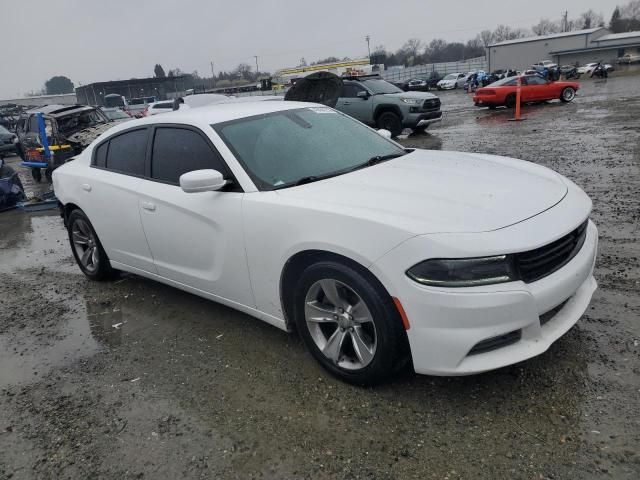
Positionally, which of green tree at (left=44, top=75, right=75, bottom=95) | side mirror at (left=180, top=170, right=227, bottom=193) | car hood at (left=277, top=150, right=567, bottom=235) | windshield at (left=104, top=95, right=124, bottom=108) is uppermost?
green tree at (left=44, top=75, right=75, bottom=95)

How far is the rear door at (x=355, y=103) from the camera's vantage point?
15.1 m

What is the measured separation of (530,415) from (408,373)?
2.34 feet

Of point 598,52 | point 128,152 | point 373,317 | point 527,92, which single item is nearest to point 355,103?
point 527,92

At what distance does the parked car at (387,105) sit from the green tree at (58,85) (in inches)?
5512

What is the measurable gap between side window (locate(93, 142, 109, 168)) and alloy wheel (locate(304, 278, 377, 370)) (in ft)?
9.01

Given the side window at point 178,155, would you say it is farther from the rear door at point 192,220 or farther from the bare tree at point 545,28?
the bare tree at point 545,28

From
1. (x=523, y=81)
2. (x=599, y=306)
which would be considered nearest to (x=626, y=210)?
(x=599, y=306)

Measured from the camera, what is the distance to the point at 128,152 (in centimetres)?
437

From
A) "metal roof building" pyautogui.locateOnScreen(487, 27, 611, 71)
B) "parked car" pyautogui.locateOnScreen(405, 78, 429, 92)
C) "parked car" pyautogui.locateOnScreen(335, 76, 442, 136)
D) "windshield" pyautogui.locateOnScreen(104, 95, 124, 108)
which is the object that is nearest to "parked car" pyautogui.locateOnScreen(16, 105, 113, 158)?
"parked car" pyautogui.locateOnScreen(335, 76, 442, 136)

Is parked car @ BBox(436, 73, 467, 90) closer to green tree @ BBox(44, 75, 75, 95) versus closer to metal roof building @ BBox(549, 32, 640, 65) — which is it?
metal roof building @ BBox(549, 32, 640, 65)

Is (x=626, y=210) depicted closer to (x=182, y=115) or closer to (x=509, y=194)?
(x=509, y=194)

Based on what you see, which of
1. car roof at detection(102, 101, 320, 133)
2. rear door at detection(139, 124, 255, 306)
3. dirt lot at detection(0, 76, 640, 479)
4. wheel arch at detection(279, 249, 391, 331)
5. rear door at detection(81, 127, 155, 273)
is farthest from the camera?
rear door at detection(81, 127, 155, 273)

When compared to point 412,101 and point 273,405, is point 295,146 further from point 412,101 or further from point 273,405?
point 412,101

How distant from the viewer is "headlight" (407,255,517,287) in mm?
2439
